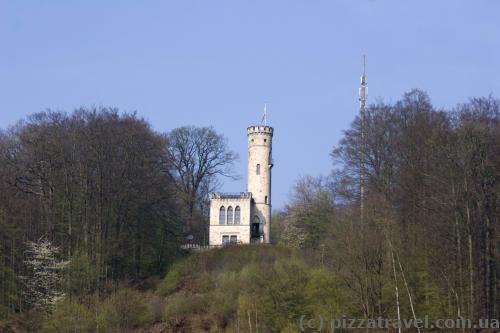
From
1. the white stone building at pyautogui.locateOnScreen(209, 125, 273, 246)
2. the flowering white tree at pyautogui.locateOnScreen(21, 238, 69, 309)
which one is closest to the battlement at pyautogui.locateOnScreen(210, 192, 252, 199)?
the white stone building at pyautogui.locateOnScreen(209, 125, 273, 246)

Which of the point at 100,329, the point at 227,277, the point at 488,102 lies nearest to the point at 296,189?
the point at 227,277

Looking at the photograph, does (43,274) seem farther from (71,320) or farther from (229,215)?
(229,215)

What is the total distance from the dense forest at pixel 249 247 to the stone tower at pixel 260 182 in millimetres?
1959

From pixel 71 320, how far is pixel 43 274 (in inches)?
357

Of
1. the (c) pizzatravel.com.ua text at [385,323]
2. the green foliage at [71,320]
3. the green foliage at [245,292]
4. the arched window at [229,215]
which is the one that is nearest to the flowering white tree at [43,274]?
the green foliage at [71,320]

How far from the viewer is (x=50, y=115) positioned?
2124 inches

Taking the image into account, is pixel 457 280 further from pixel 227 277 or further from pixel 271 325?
pixel 227 277

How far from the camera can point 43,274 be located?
1841 inches

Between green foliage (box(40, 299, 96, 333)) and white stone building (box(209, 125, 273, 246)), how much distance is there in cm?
2222

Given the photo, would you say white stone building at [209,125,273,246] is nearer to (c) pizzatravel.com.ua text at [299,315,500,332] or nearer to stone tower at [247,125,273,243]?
stone tower at [247,125,273,243]

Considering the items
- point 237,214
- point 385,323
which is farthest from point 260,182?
point 385,323

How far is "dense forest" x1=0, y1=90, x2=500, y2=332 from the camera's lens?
37.2 meters

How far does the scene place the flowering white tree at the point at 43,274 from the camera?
4612 centimetres

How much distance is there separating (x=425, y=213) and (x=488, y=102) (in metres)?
7.08
